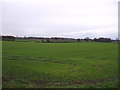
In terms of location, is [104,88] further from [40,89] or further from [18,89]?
[18,89]

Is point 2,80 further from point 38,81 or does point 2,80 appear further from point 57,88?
point 57,88

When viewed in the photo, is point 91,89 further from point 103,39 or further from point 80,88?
point 103,39

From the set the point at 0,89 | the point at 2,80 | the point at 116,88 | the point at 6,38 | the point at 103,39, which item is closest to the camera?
the point at 0,89

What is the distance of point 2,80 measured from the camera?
16.2m

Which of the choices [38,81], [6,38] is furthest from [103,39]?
[38,81]

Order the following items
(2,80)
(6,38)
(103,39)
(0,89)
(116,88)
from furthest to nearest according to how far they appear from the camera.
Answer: (103,39) < (6,38) < (2,80) < (116,88) < (0,89)

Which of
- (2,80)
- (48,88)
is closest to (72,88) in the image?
(48,88)

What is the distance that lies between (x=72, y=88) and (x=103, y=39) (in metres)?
113

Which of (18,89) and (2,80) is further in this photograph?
(2,80)

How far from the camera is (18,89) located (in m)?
13.0

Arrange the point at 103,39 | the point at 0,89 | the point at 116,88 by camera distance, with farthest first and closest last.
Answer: the point at 103,39 < the point at 116,88 < the point at 0,89

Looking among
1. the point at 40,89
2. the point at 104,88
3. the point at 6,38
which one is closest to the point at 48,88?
the point at 40,89

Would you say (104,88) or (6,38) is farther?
(6,38)

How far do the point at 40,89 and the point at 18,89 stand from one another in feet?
4.23
